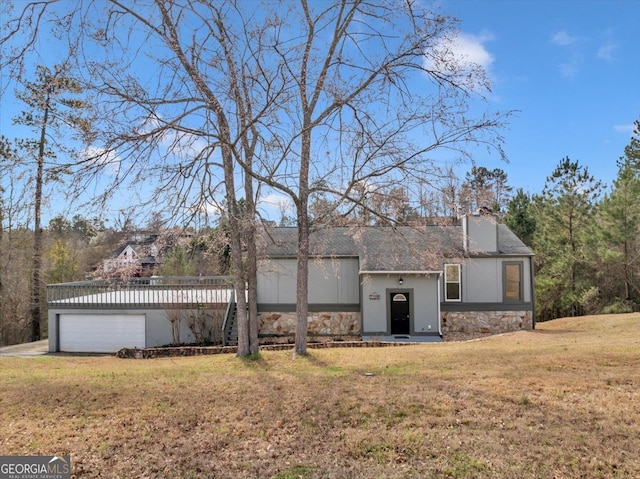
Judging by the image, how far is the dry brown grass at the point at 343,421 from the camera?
406cm

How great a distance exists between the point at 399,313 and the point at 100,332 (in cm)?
1177

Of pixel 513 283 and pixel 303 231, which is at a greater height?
pixel 303 231

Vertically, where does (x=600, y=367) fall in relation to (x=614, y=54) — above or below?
below

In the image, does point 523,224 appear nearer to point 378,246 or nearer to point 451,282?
point 451,282

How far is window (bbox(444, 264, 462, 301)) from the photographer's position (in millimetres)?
16875

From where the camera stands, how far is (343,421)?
16.8 ft

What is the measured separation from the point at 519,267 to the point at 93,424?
51.6 ft

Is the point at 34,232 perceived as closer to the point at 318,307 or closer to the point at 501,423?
the point at 318,307

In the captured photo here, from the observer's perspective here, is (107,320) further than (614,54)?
Yes

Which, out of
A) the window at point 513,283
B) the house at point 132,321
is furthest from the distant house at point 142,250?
the window at point 513,283

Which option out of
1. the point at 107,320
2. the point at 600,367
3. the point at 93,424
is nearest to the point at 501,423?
the point at 600,367

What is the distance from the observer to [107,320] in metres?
17.1

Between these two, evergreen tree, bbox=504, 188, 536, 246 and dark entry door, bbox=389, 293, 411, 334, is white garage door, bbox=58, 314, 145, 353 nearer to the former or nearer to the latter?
dark entry door, bbox=389, 293, 411, 334

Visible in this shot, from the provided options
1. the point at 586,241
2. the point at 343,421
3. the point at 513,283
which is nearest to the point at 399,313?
the point at 513,283
